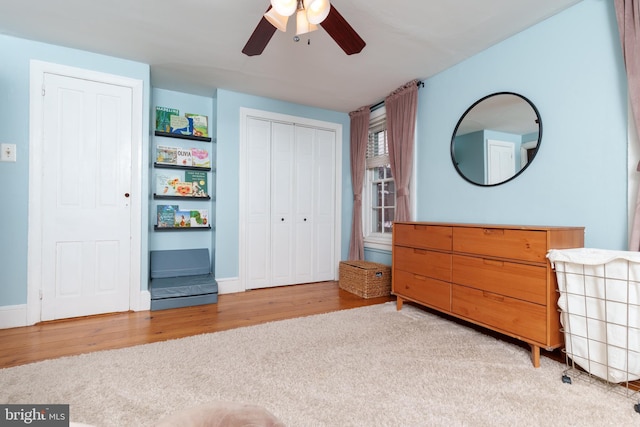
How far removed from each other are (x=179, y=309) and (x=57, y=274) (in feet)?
3.46

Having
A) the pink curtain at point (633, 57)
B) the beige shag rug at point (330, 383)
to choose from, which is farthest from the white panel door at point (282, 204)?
the pink curtain at point (633, 57)

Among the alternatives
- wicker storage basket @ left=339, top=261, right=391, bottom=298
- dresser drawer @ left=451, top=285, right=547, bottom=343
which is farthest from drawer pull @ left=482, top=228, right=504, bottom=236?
wicker storage basket @ left=339, top=261, right=391, bottom=298

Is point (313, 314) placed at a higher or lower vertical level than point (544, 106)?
lower

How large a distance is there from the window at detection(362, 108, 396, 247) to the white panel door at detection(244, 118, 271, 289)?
1.35m

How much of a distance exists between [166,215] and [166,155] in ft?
2.28

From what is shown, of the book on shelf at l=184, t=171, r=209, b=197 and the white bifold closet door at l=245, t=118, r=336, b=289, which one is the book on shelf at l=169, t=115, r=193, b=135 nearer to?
the book on shelf at l=184, t=171, r=209, b=197

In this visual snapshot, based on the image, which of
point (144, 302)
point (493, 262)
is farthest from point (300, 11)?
point (144, 302)

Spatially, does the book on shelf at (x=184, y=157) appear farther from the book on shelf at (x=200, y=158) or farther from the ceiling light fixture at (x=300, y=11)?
the ceiling light fixture at (x=300, y=11)

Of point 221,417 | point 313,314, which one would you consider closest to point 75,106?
point 313,314

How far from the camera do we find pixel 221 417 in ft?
2.15

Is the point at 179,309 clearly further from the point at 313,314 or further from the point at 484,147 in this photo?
the point at 484,147

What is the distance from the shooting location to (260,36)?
6.33ft

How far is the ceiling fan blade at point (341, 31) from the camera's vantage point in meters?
1.79

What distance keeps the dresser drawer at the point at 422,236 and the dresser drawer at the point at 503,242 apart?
9cm
